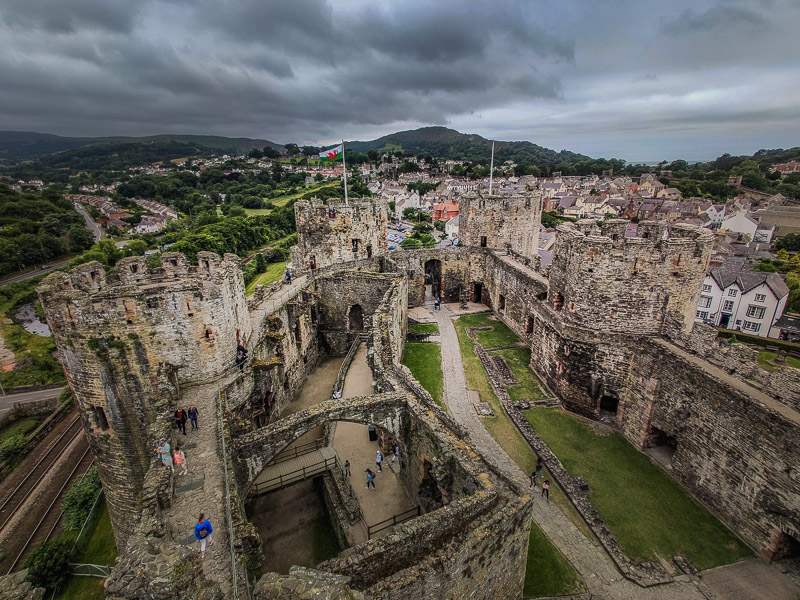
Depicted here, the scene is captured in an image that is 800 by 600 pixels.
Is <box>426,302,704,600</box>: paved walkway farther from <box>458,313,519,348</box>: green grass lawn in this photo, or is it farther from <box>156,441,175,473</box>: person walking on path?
<box>156,441,175,473</box>: person walking on path

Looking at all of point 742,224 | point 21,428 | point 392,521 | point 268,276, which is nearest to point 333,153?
point 392,521

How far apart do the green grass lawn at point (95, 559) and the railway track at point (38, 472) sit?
294 inches

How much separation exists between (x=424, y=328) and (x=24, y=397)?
36.7m

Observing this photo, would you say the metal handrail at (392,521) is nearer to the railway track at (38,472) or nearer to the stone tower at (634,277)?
the stone tower at (634,277)

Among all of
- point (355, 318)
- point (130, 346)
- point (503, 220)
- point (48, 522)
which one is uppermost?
point (503, 220)

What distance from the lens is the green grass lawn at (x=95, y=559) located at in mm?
16438

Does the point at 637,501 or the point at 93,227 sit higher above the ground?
the point at 637,501

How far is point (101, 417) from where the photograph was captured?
13375mm

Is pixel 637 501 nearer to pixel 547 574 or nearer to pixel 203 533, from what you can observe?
pixel 547 574

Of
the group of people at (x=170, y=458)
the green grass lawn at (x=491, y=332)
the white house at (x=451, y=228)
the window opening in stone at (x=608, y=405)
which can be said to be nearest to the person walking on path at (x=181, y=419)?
the group of people at (x=170, y=458)

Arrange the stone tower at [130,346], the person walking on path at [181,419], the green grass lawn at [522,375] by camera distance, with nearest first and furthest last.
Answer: the person walking on path at [181,419] → the stone tower at [130,346] → the green grass lawn at [522,375]

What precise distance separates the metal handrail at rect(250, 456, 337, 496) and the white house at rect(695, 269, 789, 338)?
119 ft

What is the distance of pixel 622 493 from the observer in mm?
13805

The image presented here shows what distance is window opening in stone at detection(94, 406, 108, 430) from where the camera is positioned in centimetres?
1327
